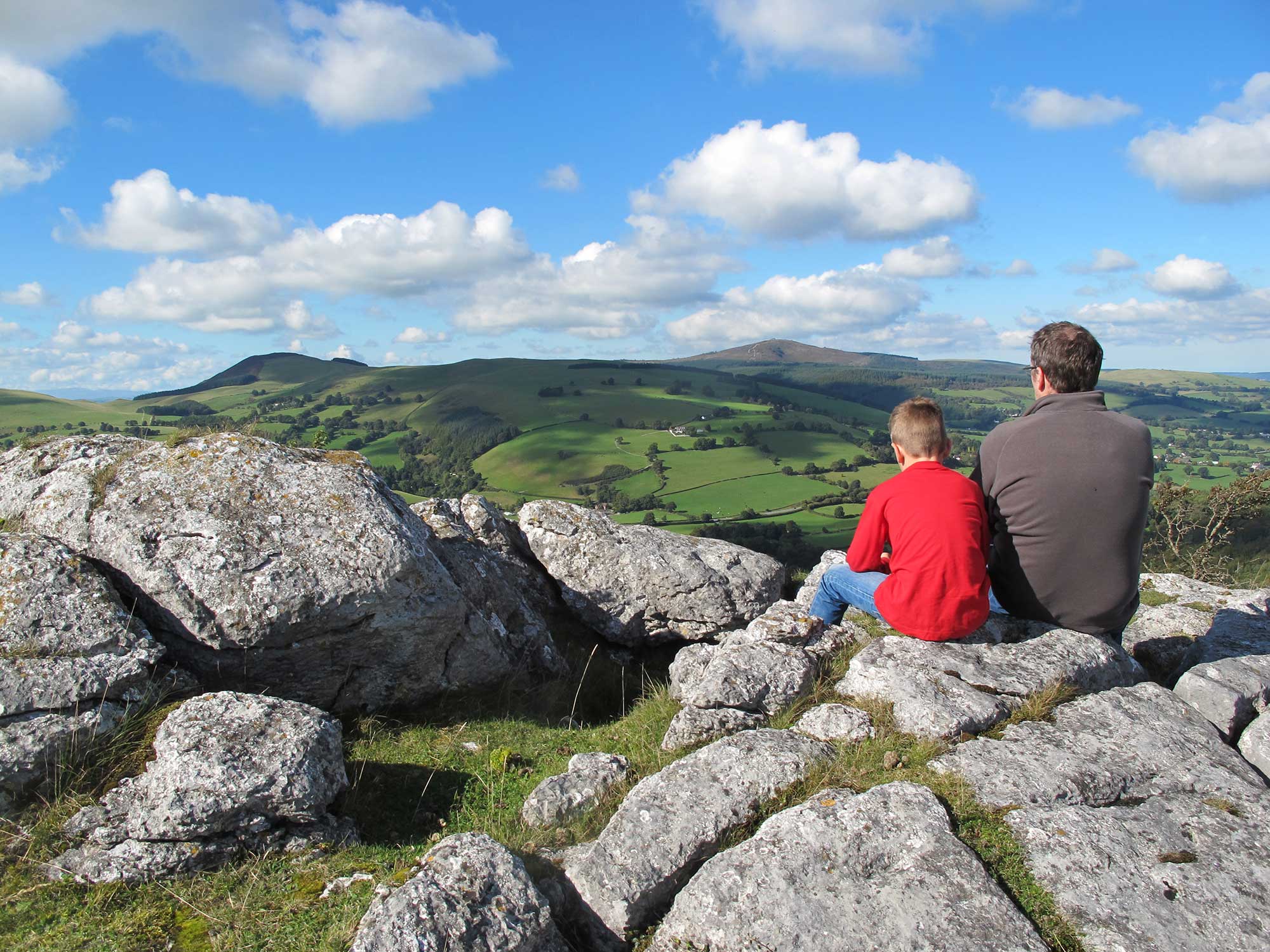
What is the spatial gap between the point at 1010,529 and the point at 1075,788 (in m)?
2.78

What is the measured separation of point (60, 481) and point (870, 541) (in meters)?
9.83

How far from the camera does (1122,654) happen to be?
829 centimetres

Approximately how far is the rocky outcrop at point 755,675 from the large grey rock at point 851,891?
209cm

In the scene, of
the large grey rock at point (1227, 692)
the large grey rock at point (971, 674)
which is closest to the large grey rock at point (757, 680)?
the large grey rock at point (971, 674)

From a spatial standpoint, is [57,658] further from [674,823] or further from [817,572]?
[817,572]

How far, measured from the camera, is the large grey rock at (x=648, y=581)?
1266 cm

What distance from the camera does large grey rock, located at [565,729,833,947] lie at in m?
5.66

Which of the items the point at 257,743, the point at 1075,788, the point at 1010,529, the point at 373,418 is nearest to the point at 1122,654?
the point at 1010,529

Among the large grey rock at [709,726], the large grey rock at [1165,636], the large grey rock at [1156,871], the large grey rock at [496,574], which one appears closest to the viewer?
the large grey rock at [1156,871]

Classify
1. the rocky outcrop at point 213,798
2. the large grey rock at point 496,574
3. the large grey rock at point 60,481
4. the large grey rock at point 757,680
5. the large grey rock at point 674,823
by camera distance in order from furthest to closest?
the large grey rock at point 496,574
the large grey rock at point 60,481
the large grey rock at point 757,680
the rocky outcrop at point 213,798
the large grey rock at point 674,823

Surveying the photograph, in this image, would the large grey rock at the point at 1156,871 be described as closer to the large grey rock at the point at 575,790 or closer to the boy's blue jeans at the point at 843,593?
Result: the boy's blue jeans at the point at 843,593

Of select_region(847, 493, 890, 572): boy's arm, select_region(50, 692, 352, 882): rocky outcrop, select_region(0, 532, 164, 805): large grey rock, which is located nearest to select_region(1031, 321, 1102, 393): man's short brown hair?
select_region(847, 493, 890, 572): boy's arm

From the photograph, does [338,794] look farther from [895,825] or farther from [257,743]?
[895,825]

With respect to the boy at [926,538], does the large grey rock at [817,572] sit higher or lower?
lower
